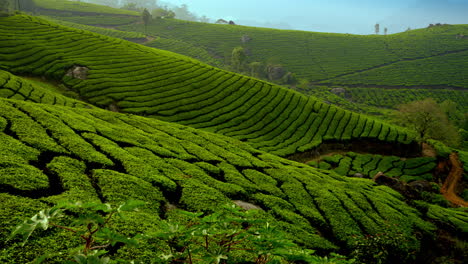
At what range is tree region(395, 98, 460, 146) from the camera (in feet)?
142

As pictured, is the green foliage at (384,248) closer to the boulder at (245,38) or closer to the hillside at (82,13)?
the boulder at (245,38)

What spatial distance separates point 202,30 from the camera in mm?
147250

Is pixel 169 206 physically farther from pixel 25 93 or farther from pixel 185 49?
pixel 185 49

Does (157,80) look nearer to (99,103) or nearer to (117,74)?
(117,74)

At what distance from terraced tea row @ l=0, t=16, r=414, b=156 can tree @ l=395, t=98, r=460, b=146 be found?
6.84 ft

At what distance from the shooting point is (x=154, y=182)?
40.9 feet

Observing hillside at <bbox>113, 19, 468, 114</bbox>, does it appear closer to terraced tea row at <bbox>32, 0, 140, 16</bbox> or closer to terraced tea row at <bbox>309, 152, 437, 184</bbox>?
terraced tea row at <bbox>32, 0, 140, 16</bbox>

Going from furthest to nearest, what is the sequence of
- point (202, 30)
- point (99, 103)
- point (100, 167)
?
1. point (202, 30)
2. point (99, 103)
3. point (100, 167)

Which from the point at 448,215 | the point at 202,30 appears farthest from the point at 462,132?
the point at 202,30

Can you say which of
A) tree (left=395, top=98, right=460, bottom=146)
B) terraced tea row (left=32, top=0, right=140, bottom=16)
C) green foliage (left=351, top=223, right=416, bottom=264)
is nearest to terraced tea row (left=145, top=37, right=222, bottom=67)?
terraced tea row (left=32, top=0, right=140, bottom=16)

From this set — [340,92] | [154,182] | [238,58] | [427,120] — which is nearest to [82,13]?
[238,58]

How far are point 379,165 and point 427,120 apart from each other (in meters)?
→ 13.9

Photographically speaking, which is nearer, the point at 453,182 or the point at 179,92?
the point at 453,182

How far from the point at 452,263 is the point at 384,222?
3.65m
